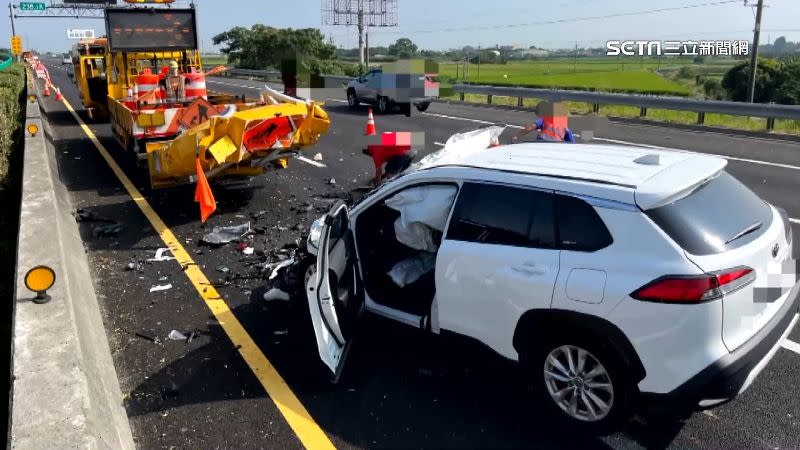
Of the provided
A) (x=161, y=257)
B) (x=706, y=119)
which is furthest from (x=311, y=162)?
(x=706, y=119)

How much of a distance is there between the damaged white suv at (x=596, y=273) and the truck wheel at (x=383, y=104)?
1749 cm

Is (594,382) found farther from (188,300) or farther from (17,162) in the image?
(17,162)

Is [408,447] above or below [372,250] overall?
below

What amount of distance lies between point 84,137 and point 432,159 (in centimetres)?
1365

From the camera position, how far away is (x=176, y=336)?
16.7ft

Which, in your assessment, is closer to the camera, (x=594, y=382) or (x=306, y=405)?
(x=594, y=382)

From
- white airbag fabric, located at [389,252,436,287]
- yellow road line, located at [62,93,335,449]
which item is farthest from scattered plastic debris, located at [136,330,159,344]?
white airbag fabric, located at [389,252,436,287]

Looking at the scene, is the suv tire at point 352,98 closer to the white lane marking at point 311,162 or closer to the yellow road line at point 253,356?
the white lane marking at point 311,162

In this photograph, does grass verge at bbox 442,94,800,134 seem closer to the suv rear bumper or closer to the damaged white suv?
the damaged white suv

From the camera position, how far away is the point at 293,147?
8.55 metres

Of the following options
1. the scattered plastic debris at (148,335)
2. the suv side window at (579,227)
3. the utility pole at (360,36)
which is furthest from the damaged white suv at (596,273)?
the utility pole at (360,36)

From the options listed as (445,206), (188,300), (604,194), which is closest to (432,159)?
(445,206)

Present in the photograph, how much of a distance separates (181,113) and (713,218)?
8696mm

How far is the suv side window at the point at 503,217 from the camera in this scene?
3.61 metres
